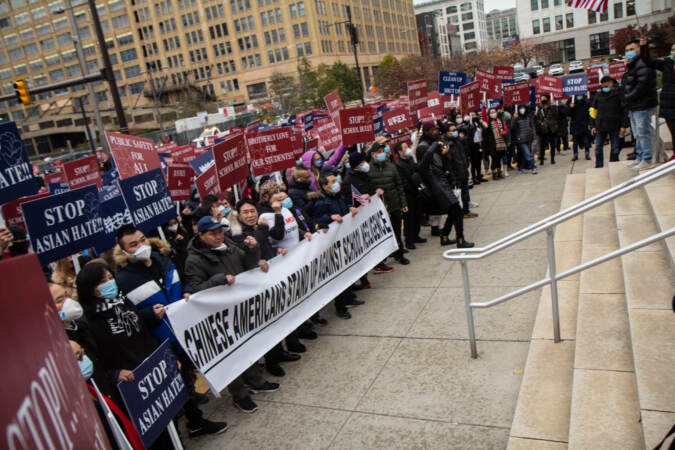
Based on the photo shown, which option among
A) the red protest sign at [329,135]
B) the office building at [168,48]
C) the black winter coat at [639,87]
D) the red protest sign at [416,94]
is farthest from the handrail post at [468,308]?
the office building at [168,48]

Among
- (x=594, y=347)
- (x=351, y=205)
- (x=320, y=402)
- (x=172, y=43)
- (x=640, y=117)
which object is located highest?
(x=172, y=43)

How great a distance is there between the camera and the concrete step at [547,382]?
3.58m

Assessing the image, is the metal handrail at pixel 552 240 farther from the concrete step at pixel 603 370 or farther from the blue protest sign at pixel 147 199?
the blue protest sign at pixel 147 199

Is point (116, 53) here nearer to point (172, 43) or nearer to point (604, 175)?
point (172, 43)

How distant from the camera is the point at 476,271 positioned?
734 centimetres

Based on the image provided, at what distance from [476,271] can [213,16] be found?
4002 inches

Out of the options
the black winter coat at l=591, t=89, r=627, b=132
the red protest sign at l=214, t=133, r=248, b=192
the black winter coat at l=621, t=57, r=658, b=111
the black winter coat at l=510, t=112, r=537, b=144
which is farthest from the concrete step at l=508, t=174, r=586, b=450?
the black winter coat at l=510, t=112, r=537, b=144

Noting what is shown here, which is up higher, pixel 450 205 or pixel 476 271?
pixel 450 205

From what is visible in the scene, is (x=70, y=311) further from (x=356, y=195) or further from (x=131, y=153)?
(x=356, y=195)

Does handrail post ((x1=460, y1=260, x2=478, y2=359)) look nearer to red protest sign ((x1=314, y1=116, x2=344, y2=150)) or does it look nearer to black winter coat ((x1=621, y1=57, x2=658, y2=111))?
black winter coat ((x1=621, y1=57, x2=658, y2=111))

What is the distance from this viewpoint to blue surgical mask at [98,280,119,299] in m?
3.80

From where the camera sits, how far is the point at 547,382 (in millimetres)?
4160

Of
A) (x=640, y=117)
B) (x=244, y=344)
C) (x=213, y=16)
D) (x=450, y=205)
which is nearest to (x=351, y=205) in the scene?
(x=450, y=205)

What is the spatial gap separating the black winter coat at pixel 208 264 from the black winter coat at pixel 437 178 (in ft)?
13.6
